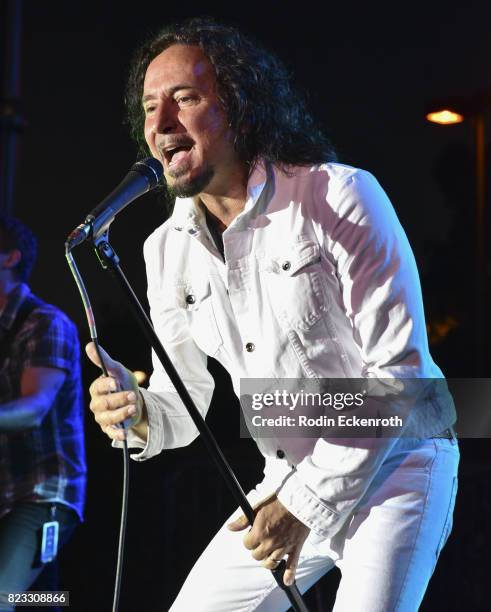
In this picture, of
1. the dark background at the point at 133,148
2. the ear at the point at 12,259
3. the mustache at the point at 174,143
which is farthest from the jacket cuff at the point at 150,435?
the dark background at the point at 133,148

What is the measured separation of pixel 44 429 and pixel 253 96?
5.45 feet

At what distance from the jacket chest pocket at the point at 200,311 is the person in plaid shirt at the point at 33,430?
44.2 inches

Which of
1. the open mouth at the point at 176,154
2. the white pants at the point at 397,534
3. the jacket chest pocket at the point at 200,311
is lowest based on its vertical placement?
the white pants at the point at 397,534

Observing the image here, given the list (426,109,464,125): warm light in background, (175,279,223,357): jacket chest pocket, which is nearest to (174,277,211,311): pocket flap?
(175,279,223,357): jacket chest pocket

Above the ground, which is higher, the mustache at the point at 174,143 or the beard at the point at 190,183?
the mustache at the point at 174,143

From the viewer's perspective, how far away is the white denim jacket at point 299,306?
1978mm

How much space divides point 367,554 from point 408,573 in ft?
0.32

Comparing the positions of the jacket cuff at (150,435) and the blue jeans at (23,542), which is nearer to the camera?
the jacket cuff at (150,435)

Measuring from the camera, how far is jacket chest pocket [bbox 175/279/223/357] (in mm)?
2410

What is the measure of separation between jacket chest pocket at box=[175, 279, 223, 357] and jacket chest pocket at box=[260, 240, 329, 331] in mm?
282

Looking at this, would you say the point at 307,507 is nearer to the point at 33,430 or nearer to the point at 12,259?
the point at 33,430

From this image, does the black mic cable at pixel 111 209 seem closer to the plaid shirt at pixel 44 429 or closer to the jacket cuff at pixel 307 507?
the jacket cuff at pixel 307 507
